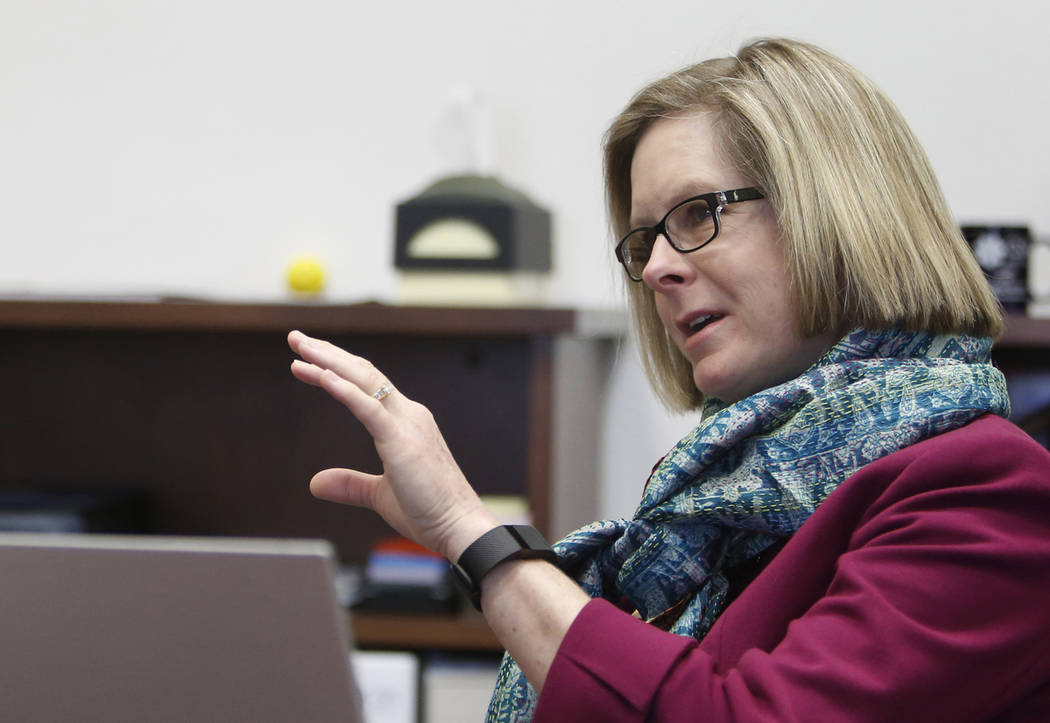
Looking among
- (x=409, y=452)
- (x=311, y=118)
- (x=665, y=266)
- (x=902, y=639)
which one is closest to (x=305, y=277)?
(x=311, y=118)

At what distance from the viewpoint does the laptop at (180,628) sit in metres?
0.76

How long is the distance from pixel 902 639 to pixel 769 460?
0.22m

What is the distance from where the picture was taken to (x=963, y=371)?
0.89m

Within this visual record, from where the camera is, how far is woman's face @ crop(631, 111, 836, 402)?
100 cm

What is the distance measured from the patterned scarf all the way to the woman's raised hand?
0.20 m

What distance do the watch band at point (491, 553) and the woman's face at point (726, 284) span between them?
0.27m

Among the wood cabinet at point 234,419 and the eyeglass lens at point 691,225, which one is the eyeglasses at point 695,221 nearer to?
the eyeglass lens at point 691,225

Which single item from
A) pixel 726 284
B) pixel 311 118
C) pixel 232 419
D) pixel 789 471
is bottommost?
pixel 232 419

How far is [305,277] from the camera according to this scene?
202 centimetres

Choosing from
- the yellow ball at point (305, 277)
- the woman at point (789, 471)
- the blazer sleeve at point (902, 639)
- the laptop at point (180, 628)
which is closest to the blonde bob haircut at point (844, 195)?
the woman at point (789, 471)

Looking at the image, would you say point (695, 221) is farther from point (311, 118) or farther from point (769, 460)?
point (311, 118)

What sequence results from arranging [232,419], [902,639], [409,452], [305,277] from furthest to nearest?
[232,419]
[305,277]
[409,452]
[902,639]

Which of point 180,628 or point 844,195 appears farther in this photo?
point 844,195

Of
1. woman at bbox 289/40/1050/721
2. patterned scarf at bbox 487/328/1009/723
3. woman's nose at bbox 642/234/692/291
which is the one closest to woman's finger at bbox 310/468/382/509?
woman at bbox 289/40/1050/721
